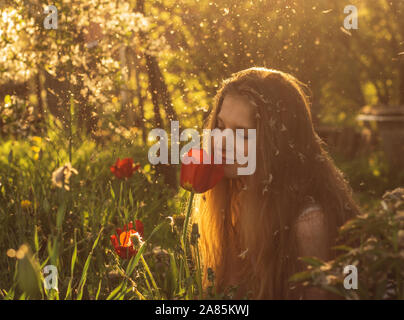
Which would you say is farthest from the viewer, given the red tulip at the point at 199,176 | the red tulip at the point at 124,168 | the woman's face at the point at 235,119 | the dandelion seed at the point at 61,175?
the red tulip at the point at 124,168

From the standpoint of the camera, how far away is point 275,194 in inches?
57.4

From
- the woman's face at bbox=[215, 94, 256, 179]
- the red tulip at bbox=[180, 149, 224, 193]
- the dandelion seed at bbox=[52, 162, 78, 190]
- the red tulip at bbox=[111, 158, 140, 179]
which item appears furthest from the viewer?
the red tulip at bbox=[111, 158, 140, 179]

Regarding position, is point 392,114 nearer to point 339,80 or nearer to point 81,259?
point 339,80

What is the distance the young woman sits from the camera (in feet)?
4.57

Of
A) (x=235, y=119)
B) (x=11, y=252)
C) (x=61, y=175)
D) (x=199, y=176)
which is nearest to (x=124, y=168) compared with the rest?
(x=235, y=119)

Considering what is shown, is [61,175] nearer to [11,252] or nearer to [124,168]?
[11,252]

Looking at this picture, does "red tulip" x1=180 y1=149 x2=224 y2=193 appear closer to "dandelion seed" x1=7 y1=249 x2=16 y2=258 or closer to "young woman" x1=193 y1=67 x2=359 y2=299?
"young woman" x1=193 y1=67 x2=359 y2=299

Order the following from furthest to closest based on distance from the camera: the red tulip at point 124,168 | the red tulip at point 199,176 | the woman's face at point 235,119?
the red tulip at point 124,168 → the woman's face at point 235,119 → the red tulip at point 199,176

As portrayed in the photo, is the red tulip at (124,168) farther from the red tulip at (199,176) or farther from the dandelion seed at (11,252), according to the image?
the dandelion seed at (11,252)

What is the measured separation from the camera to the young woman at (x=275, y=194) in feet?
4.57

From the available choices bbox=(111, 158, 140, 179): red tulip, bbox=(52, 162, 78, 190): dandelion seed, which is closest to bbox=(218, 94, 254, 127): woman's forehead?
bbox=(52, 162, 78, 190): dandelion seed

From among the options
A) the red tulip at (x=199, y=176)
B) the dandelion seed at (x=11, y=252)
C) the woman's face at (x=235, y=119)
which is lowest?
the dandelion seed at (x=11, y=252)

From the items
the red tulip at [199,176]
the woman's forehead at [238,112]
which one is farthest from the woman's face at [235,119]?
the red tulip at [199,176]

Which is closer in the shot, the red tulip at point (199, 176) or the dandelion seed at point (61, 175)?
the dandelion seed at point (61, 175)
